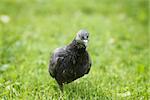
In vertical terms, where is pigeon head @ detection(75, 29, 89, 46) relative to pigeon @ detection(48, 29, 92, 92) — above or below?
above

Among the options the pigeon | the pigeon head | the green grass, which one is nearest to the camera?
the pigeon head

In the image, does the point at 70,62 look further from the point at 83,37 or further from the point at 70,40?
the point at 70,40

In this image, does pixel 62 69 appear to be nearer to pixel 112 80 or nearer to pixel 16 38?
pixel 112 80

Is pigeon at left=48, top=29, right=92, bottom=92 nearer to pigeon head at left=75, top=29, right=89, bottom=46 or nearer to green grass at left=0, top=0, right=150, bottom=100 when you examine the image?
pigeon head at left=75, top=29, right=89, bottom=46

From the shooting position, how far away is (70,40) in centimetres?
899

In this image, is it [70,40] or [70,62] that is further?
[70,40]

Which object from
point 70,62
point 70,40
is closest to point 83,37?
point 70,62

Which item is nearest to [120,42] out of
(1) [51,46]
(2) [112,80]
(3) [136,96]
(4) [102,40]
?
(4) [102,40]

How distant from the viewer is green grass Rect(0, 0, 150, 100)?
5887mm

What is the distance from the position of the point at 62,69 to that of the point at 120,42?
3826 mm

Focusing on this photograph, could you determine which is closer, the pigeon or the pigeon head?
the pigeon head

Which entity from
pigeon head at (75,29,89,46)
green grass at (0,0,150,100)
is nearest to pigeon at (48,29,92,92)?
pigeon head at (75,29,89,46)

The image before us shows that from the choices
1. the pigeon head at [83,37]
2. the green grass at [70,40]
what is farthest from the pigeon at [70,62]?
the green grass at [70,40]

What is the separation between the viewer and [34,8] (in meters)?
11.7
